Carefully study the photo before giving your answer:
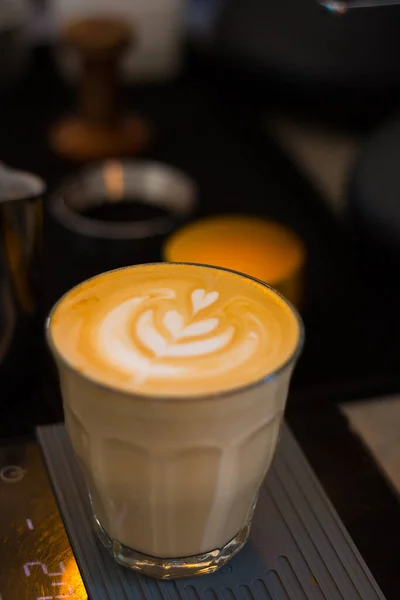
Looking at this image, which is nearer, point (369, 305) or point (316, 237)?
point (369, 305)

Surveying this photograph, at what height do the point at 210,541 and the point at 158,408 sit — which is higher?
the point at 158,408

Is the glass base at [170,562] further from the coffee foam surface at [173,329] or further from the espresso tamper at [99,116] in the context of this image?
the espresso tamper at [99,116]

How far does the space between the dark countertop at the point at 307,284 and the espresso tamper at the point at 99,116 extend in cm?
3

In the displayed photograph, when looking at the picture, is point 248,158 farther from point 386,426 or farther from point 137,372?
point 137,372

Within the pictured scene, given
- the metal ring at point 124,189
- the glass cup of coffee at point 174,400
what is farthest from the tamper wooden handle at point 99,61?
the glass cup of coffee at point 174,400

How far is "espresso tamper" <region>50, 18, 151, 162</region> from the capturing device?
1080 mm

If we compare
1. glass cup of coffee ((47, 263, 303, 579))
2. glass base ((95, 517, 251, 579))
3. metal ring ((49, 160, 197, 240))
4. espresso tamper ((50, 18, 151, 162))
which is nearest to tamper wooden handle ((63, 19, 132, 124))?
espresso tamper ((50, 18, 151, 162))

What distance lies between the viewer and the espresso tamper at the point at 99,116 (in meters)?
1.08

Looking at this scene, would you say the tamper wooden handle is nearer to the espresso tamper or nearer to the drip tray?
the espresso tamper

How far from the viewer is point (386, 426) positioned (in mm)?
722

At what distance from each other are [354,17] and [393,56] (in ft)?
0.25

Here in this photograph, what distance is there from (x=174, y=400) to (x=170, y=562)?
0.50ft

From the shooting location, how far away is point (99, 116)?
Result: 3.77ft

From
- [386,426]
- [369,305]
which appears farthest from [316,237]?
[386,426]
